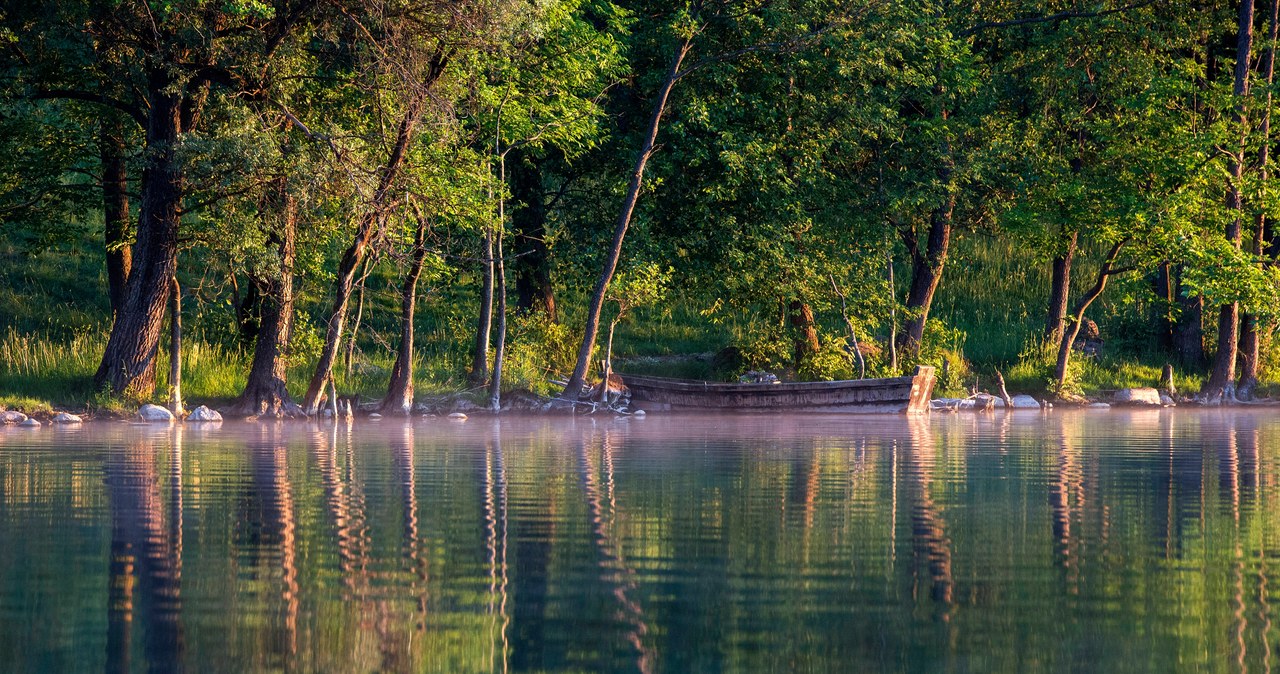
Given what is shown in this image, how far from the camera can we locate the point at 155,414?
88.8ft

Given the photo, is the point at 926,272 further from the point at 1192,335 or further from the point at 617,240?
the point at 617,240

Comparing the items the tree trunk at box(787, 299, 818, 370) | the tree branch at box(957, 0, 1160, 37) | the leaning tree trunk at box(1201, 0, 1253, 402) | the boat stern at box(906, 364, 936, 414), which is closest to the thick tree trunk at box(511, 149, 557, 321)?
the tree trunk at box(787, 299, 818, 370)

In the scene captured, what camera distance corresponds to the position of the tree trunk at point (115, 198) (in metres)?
31.8

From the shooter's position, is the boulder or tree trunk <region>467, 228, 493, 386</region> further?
the boulder

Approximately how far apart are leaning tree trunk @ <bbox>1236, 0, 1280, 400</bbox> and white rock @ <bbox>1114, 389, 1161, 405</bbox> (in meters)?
2.40

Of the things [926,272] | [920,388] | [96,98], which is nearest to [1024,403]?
[920,388]

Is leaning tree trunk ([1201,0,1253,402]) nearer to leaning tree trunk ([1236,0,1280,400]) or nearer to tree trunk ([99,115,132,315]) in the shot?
leaning tree trunk ([1236,0,1280,400])

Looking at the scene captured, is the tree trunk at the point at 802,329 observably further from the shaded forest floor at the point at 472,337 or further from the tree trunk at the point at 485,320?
the tree trunk at the point at 485,320

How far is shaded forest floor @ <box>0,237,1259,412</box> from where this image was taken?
29.3m

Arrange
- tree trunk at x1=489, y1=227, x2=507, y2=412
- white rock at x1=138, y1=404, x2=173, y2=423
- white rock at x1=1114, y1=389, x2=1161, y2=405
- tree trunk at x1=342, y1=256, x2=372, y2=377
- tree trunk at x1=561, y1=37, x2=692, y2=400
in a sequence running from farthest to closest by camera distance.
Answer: white rock at x1=1114, y1=389, x2=1161, y2=405 < tree trunk at x1=561, y1=37, x2=692, y2=400 < tree trunk at x1=489, y1=227, x2=507, y2=412 < tree trunk at x1=342, y1=256, x2=372, y2=377 < white rock at x1=138, y1=404, x2=173, y2=423

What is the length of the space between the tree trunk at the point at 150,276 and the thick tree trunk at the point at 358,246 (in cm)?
324

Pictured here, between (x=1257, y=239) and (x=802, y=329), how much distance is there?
12601 mm

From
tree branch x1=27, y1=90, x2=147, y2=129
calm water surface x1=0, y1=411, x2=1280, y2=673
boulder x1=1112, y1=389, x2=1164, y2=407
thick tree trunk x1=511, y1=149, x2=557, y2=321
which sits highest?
tree branch x1=27, y1=90, x2=147, y2=129

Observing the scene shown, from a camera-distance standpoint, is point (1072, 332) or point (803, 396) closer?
point (803, 396)
